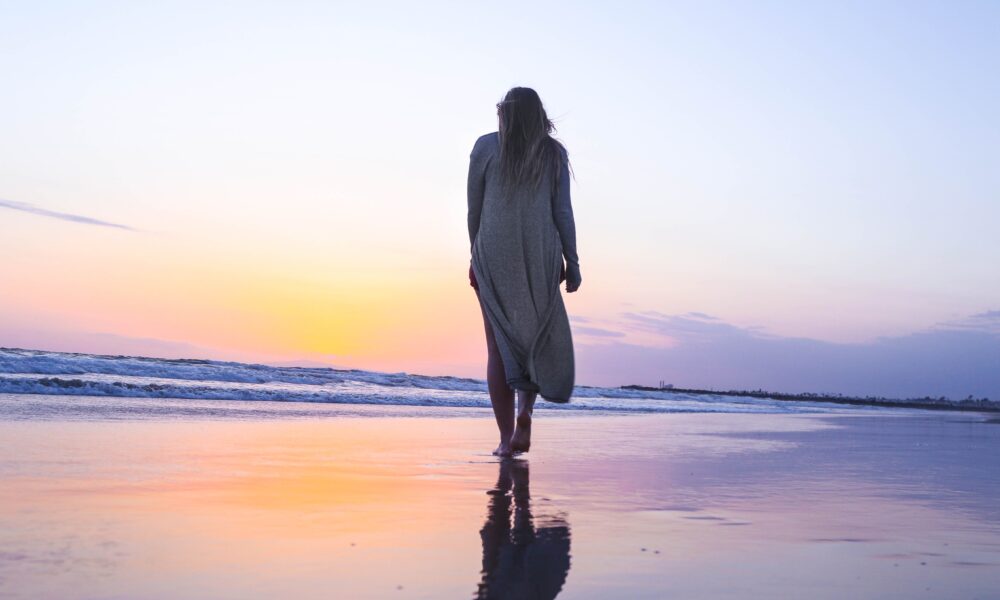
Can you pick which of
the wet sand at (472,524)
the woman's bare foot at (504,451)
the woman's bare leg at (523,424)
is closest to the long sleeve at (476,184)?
the woman's bare leg at (523,424)

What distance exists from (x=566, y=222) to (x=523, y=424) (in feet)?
3.52

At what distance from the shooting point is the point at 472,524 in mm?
2725

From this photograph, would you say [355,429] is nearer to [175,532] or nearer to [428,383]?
[175,532]

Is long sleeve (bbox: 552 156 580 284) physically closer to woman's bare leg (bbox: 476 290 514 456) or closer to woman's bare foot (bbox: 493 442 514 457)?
woman's bare leg (bbox: 476 290 514 456)

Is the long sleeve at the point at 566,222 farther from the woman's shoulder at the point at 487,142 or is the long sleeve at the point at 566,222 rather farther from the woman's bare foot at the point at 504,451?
the woman's bare foot at the point at 504,451

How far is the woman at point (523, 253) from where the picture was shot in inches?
187

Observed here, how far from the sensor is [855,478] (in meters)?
4.53

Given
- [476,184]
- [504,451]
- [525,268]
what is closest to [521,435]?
[504,451]

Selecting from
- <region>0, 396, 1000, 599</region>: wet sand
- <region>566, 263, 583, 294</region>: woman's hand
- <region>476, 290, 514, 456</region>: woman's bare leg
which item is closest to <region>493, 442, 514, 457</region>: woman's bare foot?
<region>476, 290, 514, 456</region>: woman's bare leg

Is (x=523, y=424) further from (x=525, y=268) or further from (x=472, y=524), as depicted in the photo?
(x=472, y=524)

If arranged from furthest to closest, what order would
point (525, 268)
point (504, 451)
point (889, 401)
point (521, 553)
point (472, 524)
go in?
point (889, 401) → point (504, 451) → point (525, 268) → point (472, 524) → point (521, 553)

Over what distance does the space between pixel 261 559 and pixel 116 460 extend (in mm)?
2486

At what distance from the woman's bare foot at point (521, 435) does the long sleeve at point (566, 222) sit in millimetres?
769

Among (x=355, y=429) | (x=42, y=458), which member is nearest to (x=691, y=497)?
(x=42, y=458)
